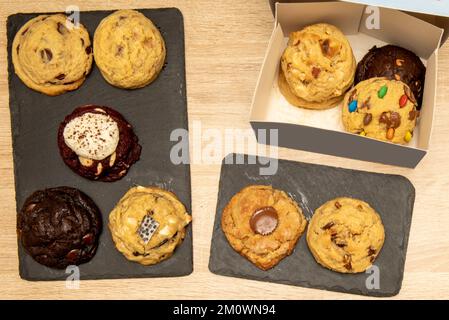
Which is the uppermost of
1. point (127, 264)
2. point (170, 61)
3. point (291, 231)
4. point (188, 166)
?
point (170, 61)

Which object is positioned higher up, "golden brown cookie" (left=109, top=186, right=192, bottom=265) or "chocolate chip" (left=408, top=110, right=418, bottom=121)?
"chocolate chip" (left=408, top=110, right=418, bottom=121)

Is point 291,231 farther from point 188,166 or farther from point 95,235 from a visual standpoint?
point 95,235

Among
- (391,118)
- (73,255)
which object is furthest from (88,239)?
(391,118)

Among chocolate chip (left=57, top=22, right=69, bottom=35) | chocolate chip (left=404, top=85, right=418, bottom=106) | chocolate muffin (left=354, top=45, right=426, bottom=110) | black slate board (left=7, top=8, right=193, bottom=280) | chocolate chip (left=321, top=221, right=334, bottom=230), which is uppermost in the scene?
chocolate chip (left=57, top=22, right=69, bottom=35)

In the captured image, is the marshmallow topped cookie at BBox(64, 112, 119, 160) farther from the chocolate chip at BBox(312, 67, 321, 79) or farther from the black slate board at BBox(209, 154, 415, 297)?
the chocolate chip at BBox(312, 67, 321, 79)

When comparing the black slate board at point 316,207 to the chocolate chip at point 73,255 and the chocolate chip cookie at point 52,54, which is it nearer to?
the chocolate chip at point 73,255

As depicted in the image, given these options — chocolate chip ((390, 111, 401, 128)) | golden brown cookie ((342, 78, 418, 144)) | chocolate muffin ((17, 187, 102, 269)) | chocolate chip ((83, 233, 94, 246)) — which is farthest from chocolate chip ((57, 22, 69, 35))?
chocolate chip ((390, 111, 401, 128))
